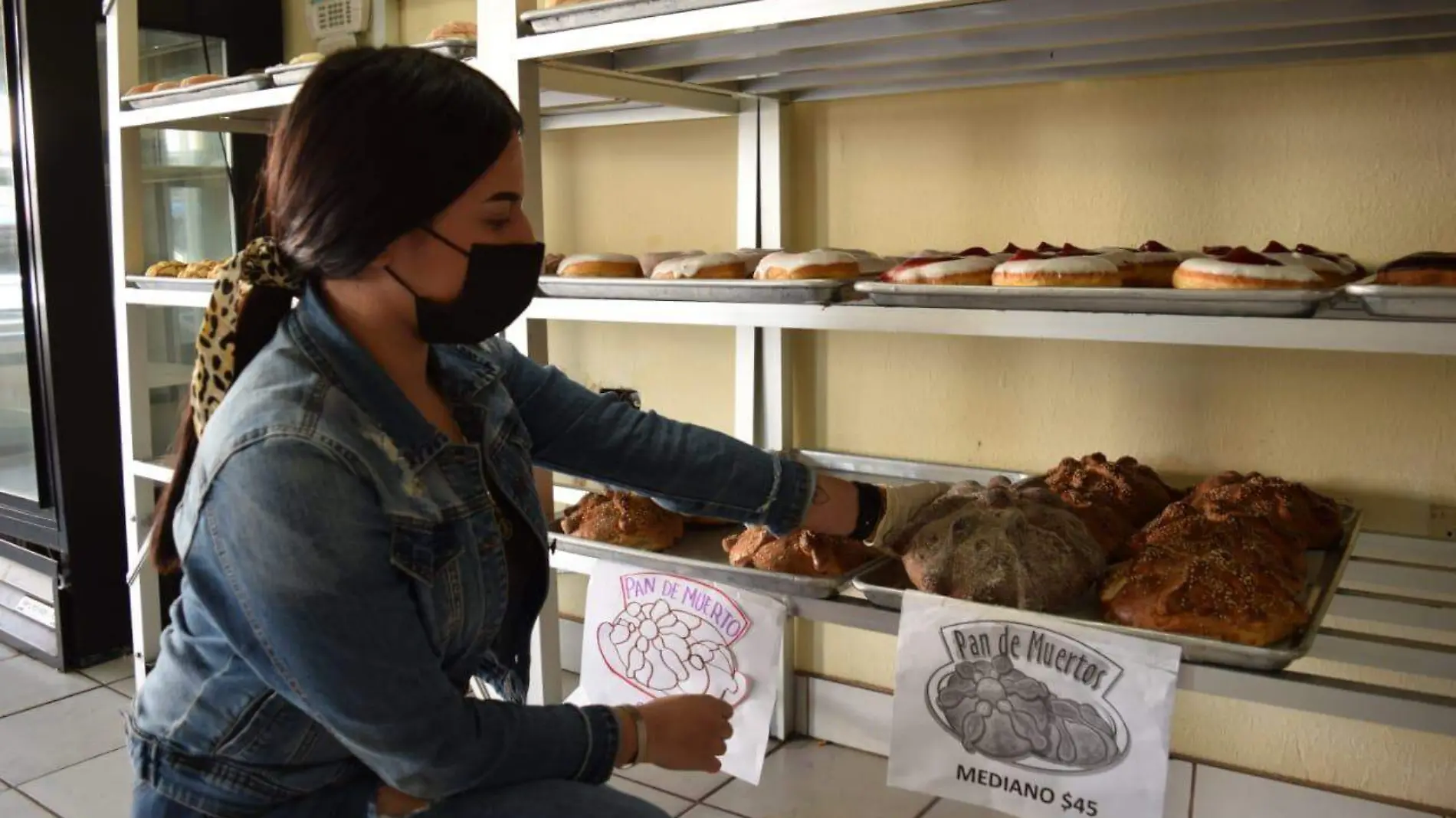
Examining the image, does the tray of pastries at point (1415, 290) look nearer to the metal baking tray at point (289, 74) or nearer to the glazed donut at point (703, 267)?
the glazed donut at point (703, 267)

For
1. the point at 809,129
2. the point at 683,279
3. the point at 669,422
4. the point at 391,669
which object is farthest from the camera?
the point at 809,129

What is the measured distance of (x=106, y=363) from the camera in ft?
9.37

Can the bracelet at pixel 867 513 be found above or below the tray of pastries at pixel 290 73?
below

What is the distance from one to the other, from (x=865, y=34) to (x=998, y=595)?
0.77 meters

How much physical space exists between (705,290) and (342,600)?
746 millimetres

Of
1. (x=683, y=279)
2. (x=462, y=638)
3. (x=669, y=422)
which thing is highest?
(x=683, y=279)

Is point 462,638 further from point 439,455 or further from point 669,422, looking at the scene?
point 669,422

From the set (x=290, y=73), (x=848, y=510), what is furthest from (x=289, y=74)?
(x=848, y=510)

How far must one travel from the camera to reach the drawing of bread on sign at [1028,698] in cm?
124

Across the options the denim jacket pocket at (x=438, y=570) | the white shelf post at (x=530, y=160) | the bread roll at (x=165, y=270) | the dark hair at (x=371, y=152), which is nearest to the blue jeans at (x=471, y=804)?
the denim jacket pocket at (x=438, y=570)

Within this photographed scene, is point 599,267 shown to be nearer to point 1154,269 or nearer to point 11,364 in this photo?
point 1154,269

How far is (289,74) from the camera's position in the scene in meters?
1.99

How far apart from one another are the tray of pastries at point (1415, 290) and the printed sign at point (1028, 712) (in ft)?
1.35

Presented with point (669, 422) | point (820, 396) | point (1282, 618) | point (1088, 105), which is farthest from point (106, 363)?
point (1282, 618)
